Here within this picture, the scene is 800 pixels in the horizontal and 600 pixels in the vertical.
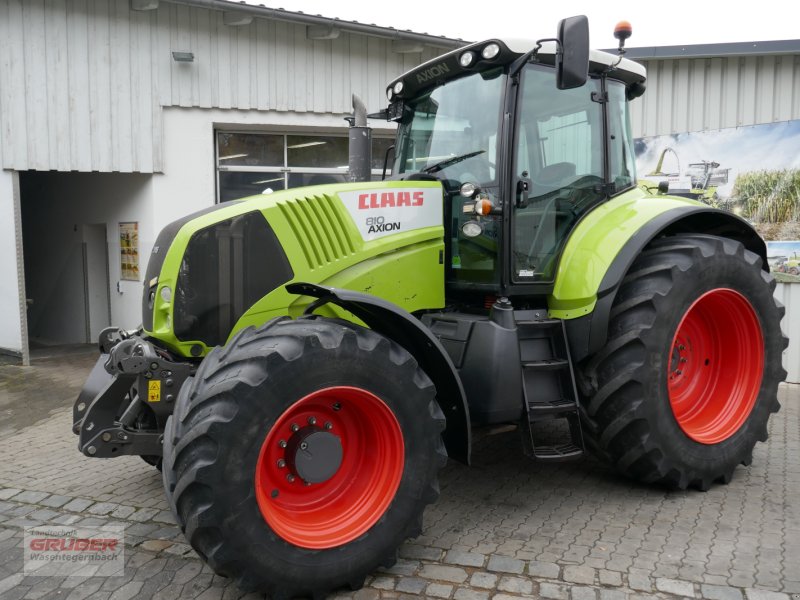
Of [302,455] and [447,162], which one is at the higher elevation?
[447,162]

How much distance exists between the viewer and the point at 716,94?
8.25 meters

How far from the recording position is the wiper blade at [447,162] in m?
4.05

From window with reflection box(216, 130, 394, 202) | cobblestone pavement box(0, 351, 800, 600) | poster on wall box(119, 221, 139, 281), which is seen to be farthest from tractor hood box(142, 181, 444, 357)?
poster on wall box(119, 221, 139, 281)

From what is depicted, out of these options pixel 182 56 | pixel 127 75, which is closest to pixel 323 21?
pixel 182 56

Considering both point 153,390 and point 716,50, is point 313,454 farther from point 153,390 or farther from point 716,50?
point 716,50

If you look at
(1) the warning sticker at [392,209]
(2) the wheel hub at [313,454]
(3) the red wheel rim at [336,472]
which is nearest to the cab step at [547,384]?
(1) the warning sticker at [392,209]

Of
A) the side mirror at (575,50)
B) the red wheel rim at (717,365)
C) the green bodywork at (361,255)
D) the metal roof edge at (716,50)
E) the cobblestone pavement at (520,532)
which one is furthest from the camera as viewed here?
the metal roof edge at (716,50)

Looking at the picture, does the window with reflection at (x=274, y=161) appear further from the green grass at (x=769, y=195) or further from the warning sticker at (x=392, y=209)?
the warning sticker at (x=392, y=209)

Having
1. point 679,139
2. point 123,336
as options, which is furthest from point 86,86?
point 679,139

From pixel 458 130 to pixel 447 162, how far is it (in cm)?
20

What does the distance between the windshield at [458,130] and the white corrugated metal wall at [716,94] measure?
527 cm

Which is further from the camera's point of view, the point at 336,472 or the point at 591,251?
the point at 591,251

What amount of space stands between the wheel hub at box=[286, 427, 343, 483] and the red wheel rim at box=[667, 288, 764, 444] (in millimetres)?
2450

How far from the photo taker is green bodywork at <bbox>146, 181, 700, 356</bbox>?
352 cm
